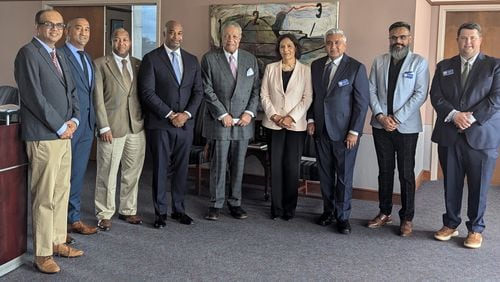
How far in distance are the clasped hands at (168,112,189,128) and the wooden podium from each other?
1258 millimetres

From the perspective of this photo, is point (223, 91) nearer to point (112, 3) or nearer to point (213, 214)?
point (213, 214)

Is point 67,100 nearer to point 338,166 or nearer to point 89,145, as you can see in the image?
point 89,145

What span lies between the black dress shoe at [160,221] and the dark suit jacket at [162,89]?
0.78m

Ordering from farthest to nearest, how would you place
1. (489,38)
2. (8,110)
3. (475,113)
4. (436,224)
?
1. (489,38)
2. (436,224)
3. (475,113)
4. (8,110)

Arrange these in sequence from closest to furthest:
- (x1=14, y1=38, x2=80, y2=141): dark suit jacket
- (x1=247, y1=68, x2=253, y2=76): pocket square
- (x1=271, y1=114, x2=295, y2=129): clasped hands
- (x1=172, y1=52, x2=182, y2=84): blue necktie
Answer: (x1=14, y1=38, x2=80, y2=141): dark suit jacket
(x1=172, y1=52, x2=182, y2=84): blue necktie
(x1=271, y1=114, x2=295, y2=129): clasped hands
(x1=247, y1=68, x2=253, y2=76): pocket square

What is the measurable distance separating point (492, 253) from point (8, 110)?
3.63 m

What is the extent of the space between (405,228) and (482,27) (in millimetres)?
3231

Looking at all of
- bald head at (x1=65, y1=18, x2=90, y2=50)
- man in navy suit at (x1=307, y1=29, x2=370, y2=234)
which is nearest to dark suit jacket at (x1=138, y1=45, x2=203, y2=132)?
bald head at (x1=65, y1=18, x2=90, y2=50)

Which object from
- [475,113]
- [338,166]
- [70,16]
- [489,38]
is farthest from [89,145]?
[489,38]

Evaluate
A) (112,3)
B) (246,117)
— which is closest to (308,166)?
(246,117)

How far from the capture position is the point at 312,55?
220 inches

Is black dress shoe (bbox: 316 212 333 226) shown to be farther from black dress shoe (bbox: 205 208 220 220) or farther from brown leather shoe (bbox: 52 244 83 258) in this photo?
brown leather shoe (bbox: 52 244 83 258)

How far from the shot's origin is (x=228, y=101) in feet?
15.0

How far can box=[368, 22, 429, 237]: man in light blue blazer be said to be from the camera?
427 cm
